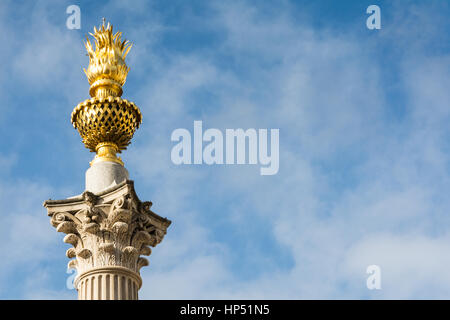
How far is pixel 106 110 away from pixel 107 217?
4.22 m

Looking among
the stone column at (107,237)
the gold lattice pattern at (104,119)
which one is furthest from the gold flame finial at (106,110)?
→ the stone column at (107,237)

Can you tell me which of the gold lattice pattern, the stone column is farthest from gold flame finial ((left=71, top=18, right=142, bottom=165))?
the stone column

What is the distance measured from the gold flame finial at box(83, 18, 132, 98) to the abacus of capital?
49 cm

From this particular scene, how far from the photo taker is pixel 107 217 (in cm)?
3064

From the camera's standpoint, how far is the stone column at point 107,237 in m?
30.0

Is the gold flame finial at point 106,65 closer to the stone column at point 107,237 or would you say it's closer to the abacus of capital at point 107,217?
the abacus of capital at point 107,217

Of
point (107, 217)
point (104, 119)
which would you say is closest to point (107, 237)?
point (107, 217)

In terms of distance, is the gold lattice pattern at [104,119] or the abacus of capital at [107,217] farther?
the gold lattice pattern at [104,119]

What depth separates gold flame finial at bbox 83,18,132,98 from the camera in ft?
111

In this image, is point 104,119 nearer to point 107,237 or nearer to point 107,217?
point 107,217

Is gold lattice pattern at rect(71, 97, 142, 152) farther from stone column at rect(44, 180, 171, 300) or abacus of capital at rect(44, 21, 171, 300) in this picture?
stone column at rect(44, 180, 171, 300)
